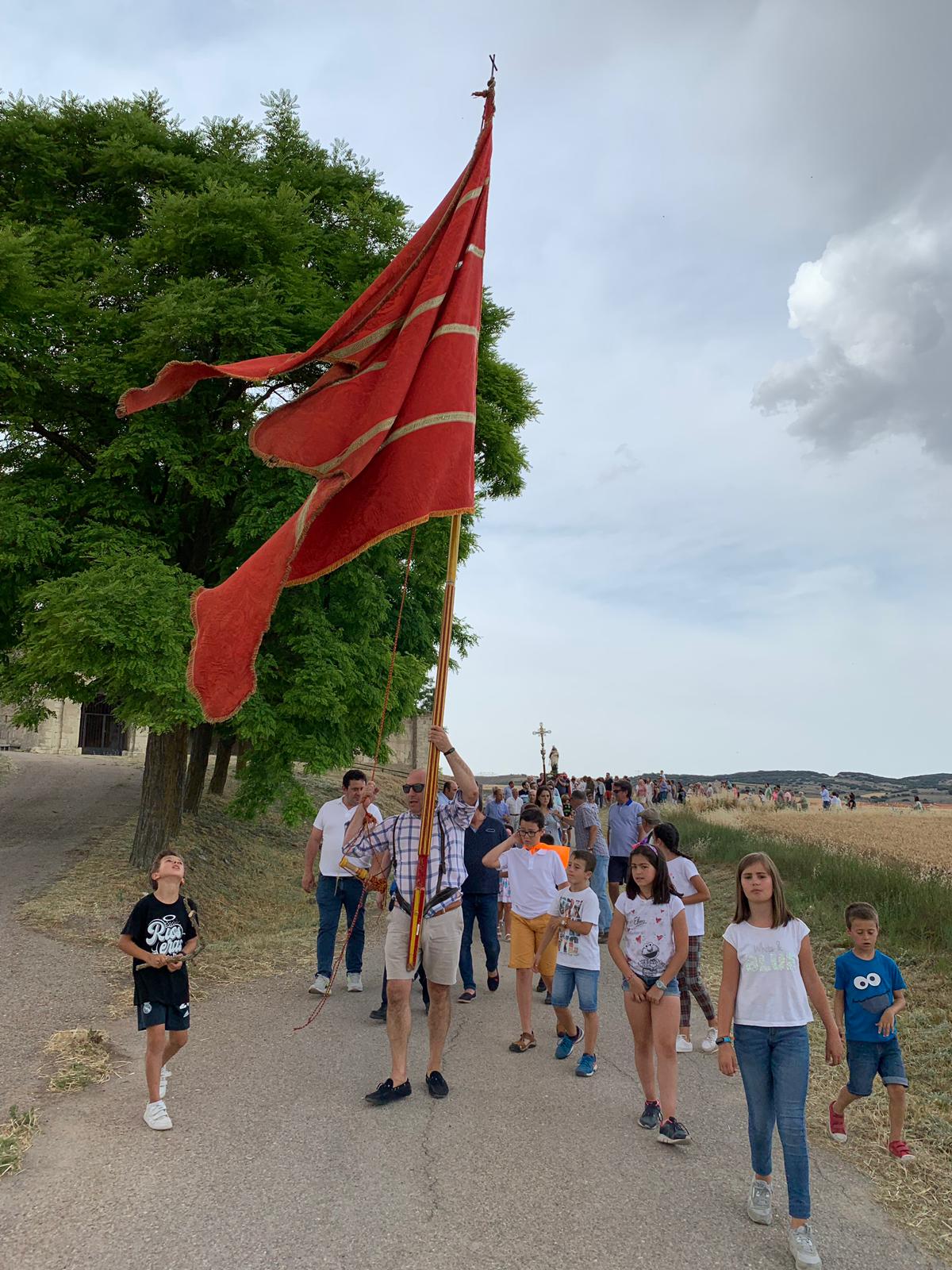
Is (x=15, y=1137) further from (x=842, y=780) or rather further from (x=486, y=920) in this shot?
(x=842, y=780)

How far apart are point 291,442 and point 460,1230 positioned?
15.4 ft

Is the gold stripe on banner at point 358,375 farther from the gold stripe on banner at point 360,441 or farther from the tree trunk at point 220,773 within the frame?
the tree trunk at point 220,773

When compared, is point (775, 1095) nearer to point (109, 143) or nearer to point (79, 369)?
point (79, 369)

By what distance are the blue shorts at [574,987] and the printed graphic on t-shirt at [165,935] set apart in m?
2.76

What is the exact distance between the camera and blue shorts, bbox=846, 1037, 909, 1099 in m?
5.20

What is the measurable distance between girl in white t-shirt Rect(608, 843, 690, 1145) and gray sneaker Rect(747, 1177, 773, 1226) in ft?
3.01

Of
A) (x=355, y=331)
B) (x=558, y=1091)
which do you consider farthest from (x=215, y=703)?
(x=558, y=1091)

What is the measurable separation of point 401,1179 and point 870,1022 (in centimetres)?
274

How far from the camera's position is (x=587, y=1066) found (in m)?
6.40

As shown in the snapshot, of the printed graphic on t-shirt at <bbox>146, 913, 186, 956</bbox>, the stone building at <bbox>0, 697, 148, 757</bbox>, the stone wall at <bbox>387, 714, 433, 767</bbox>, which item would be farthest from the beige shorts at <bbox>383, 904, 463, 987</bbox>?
the stone wall at <bbox>387, 714, 433, 767</bbox>

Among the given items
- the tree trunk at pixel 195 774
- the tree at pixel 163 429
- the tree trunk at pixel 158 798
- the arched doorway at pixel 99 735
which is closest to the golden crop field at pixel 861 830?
the tree at pixel 163 429

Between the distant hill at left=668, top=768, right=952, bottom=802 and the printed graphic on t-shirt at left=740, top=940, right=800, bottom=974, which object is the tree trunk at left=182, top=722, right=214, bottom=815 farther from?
the distant hill at left=668, top=768, right=952, bottom=802

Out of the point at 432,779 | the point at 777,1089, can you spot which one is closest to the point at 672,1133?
the point at 777,1089

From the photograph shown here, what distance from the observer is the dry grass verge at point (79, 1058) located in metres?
5.92
